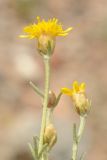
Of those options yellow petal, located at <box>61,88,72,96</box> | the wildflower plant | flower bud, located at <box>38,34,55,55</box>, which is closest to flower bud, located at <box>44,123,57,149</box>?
the wildflower plant

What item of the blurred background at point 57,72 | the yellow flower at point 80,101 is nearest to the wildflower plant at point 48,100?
the yellow flower at point 80,101

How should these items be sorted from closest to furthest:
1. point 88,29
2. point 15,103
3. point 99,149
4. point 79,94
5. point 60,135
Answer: point 79,94 → point 60,135 → point 99,149 → point 15,103 → point 88,29

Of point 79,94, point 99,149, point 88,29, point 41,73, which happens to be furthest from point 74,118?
point 79,94

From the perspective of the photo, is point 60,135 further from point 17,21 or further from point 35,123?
point 17,21

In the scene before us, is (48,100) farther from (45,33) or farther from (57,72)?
(57,72)

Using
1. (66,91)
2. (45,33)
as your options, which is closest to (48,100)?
(66,91)

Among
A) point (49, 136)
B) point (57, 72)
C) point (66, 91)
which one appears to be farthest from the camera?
point (57, 72)

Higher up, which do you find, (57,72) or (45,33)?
(57,72)
